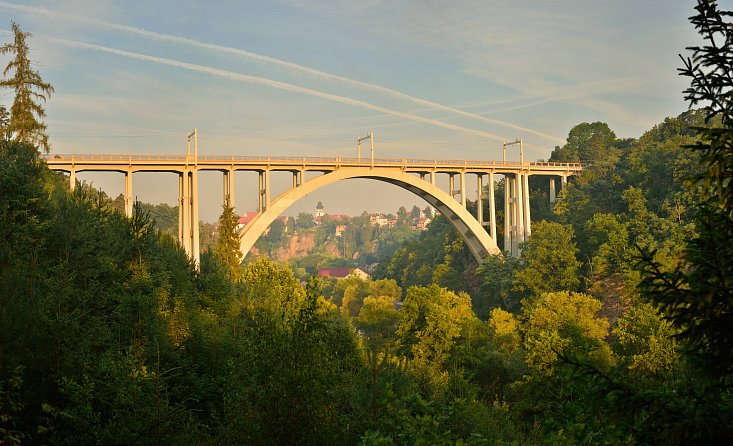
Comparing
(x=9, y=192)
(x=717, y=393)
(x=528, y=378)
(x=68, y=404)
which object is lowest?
(x=528, y=378)

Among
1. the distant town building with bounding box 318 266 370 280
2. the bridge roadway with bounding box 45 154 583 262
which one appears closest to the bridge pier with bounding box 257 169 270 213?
the bridge roadway with bounding box 45 154 583 262

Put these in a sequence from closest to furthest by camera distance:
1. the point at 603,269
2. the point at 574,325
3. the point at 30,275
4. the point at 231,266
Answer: the point at 30,275 < the point at 574,325 < the point at 231,266 < the point at 603,269

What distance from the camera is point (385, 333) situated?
5569 centimetres

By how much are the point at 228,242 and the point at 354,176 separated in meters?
11.7

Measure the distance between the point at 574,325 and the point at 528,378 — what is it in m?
6.24

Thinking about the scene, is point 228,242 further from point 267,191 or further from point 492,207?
point 492,207

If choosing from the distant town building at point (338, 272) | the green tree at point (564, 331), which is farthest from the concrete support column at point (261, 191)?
the distant town building at point (338, 272)

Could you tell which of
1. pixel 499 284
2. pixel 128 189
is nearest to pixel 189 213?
pixel 128 189

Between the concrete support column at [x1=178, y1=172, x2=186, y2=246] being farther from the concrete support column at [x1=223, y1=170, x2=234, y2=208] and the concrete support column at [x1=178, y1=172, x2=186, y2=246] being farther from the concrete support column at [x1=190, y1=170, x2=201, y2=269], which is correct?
the concrete support column at [x1=223, y1=170, x2=234, y2=208]

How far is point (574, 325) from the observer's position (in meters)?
36.1

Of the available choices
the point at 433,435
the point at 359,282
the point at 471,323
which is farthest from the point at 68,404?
the point at 359,282

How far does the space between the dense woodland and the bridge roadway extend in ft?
6.26

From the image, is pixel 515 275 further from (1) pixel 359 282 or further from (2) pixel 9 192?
(1) pixel 359 282

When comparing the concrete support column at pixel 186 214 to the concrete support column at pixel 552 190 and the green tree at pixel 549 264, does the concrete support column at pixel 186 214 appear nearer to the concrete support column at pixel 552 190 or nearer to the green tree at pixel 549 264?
the green tree at pixel 549 264
